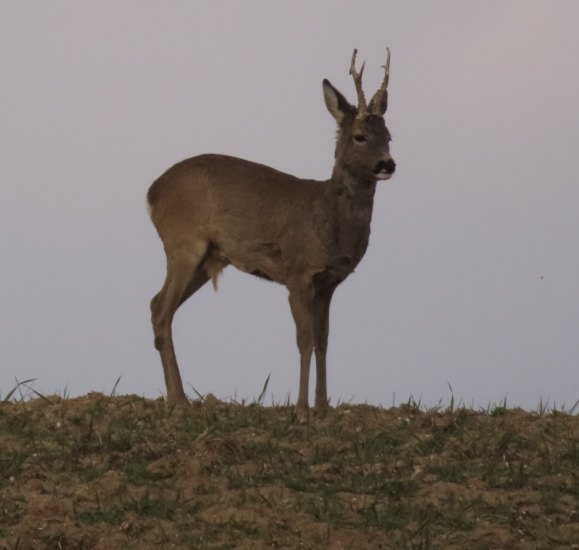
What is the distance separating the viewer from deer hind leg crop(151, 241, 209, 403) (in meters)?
13.1

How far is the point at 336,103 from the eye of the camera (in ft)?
41.2

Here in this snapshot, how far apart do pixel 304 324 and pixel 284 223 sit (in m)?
1.01

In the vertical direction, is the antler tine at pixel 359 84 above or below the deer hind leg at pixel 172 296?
above

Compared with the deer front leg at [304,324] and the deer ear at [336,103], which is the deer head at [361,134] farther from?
the deer front leg at [304,324]

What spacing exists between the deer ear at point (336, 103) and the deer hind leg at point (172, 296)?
66.5 inches

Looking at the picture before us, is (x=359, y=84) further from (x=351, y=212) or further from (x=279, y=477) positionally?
(x=279, y=477)

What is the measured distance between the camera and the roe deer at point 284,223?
12.2 meters

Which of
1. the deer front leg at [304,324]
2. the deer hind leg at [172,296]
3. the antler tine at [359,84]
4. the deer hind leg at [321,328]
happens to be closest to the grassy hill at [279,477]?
the deer front leg at [304,324]

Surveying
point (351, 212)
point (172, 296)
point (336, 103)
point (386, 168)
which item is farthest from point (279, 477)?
point (336, 103)

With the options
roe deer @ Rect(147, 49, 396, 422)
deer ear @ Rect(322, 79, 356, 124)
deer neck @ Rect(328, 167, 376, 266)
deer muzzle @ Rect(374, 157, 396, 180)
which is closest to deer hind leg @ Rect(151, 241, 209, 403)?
roe deer @ Rect(147, 49, 396, 422)

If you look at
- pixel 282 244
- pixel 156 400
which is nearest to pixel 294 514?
pixel 156 400

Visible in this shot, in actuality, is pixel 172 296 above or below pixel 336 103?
below

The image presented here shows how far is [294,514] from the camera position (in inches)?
355

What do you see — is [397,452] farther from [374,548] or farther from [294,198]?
[294,198]
